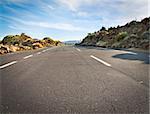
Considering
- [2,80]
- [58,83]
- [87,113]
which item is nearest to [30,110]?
[87,113]

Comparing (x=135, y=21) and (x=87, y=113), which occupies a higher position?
(x=135, y=21)

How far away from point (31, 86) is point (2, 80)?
1.11m

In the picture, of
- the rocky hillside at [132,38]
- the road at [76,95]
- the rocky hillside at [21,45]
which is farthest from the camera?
the rocky hillside at [132,38]

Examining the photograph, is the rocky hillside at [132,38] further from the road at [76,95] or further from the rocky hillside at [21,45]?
the road at [76,95]

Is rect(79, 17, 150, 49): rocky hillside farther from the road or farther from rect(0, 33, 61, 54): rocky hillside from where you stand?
the road

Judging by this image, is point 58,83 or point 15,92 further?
point 58,83

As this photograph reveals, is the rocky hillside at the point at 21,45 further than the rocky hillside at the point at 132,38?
No

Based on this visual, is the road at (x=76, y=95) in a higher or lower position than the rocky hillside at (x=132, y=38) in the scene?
lower

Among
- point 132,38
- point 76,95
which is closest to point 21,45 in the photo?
point 132,38

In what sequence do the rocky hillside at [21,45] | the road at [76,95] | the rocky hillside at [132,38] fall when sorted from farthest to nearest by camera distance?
the rocky hillside at [132,38]
the rocky hillside at [21,45]
the road at [76,95]

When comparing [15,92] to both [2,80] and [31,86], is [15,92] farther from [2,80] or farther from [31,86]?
[2,80]

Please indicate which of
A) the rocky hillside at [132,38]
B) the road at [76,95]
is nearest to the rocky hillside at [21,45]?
the rocky hillside at [132,38]

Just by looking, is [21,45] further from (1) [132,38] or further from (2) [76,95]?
(2) [76,95]

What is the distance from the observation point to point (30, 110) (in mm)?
3012
